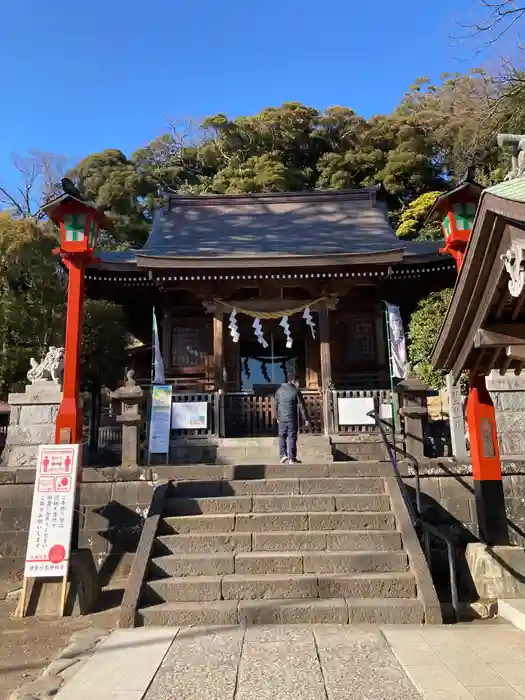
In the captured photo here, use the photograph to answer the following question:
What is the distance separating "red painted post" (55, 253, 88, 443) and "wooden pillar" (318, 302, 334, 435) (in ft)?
16.6

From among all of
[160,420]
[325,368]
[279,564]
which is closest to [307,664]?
[279,564]

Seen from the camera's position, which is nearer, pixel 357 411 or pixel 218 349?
pixel 357 411

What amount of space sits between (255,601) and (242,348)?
10163 mm

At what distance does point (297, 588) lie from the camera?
199 inches

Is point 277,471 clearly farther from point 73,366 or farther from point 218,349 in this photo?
point 218,349

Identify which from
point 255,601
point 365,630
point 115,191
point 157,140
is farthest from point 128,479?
point 157,140

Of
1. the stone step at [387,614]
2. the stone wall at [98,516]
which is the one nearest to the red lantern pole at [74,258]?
the stone wall at [98,516]

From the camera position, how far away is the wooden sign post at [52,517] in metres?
5.39

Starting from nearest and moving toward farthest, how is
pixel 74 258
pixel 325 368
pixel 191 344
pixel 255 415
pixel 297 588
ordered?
pixel 297 588, pixel 74 258, pixel 255 415, pixel 325 368, pixel 191 344

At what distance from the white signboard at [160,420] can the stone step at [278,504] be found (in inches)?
120

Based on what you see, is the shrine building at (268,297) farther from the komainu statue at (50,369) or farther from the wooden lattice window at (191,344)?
the komainu statue at (50,369)

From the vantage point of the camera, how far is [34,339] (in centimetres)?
1343

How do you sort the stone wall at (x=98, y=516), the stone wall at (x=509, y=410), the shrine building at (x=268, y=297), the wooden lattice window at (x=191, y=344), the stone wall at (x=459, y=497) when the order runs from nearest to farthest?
the stone wall at (x=98, y=516)
the stone wall at (x=459, y=497)
the stone wall at (x=509, y=410)
the shrine building at (x=268, y=297)
the wooden lattice window at (x=191, y=344)

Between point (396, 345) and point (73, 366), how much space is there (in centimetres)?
709
